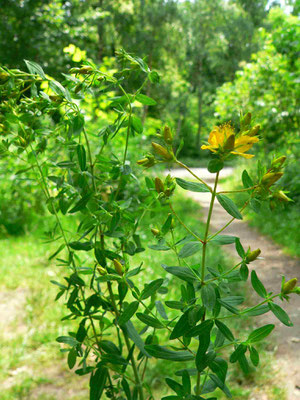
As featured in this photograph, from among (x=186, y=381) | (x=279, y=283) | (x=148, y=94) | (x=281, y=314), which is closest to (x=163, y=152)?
(x=281, y=314)

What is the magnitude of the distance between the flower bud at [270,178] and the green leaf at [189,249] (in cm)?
19

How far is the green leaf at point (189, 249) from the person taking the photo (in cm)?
76

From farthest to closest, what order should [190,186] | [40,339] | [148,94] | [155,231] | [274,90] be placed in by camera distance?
[148,94]
[274,90]
[40,339]
[155,231]
[190,186]

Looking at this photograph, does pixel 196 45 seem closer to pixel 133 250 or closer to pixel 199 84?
pixel 199 84

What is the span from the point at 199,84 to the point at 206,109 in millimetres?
2706

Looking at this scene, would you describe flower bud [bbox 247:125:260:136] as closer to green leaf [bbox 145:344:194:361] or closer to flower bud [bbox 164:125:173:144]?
flower bud [bbox 164:125:173:144]

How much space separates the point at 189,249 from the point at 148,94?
338 inches

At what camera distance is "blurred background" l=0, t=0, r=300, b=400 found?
2.11m

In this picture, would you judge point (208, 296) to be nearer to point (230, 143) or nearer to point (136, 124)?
point (230, 143)

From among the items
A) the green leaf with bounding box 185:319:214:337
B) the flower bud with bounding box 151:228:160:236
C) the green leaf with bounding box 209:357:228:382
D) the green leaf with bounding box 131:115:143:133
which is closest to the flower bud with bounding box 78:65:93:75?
the green leaf with bounding box 131:115:143:133

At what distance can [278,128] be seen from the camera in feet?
20.1

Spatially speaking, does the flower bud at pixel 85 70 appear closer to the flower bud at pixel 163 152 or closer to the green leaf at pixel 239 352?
the flower bud at pixel 163 152

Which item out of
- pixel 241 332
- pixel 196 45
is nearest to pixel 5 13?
pixel 196 45

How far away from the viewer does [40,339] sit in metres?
2.31
